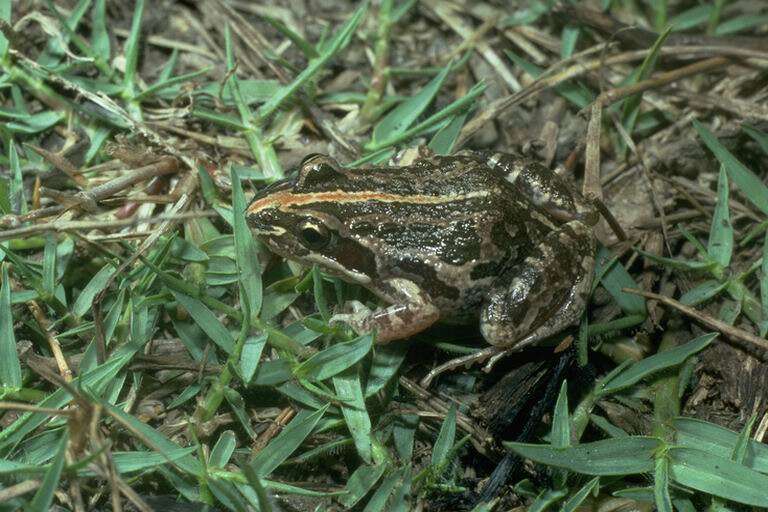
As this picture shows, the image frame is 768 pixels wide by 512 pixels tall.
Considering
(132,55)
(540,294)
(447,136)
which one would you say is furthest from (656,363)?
(132,55)

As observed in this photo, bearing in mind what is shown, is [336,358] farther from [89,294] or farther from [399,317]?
[89,294]

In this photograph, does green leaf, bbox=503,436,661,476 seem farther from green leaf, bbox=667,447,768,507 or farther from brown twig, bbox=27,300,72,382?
brown twig, bbox=27,300,72,382

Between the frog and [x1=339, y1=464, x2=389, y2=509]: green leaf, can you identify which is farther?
the frog

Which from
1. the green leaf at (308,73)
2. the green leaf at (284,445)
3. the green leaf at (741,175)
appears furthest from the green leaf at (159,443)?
the green leaf at (741,175)

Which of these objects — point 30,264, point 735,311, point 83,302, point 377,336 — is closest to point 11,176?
point 30,264

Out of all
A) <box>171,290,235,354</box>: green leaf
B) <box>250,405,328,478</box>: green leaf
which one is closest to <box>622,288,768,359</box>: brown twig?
<box>250,405,328,478</box>: green leaf
